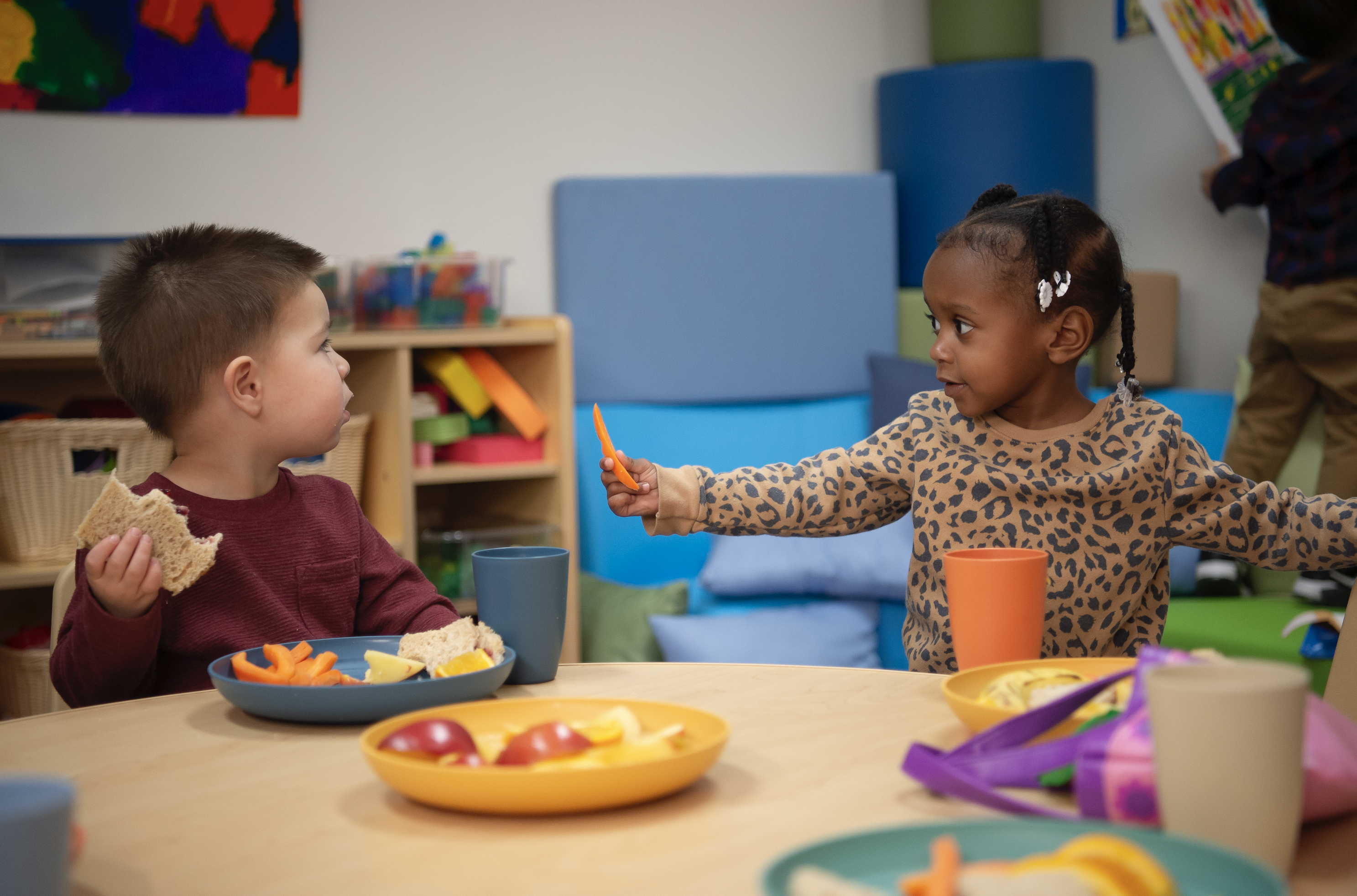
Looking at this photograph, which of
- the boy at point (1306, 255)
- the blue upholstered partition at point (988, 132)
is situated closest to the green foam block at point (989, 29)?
the blue upholstered partition at point (988, 132)

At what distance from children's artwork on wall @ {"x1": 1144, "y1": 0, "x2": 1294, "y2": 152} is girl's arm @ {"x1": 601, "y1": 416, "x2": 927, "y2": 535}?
189 centimetres

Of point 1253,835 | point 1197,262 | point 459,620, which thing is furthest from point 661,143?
point 1253,835

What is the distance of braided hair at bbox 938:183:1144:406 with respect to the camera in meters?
1.38

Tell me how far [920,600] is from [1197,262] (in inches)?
82.4

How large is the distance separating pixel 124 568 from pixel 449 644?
0.27 meters

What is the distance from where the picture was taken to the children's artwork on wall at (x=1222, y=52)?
2.80 m

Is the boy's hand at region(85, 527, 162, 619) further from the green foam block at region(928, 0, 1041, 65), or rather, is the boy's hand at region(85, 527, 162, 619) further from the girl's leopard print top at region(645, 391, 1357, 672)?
the green foam block at region(928, 0, 1041, 65)

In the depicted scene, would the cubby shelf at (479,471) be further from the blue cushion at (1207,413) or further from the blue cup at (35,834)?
the blue cup at (35,834)

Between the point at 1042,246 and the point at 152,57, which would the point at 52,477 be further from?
the point at 1042,246

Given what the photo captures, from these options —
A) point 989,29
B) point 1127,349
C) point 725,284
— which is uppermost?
point 989,29

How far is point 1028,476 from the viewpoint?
1374mm

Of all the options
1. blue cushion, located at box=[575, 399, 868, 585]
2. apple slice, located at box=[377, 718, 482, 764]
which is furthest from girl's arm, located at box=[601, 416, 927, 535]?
blue cushion, located at box=[575, 399, 868, 585]

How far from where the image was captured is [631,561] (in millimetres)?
2898

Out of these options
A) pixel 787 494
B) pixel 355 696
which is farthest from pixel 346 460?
pixel 355 696
